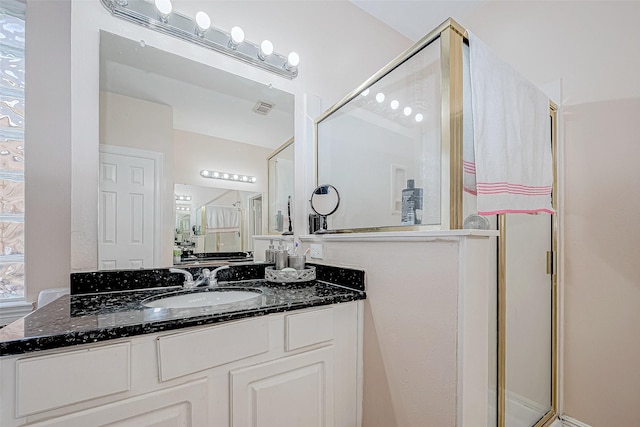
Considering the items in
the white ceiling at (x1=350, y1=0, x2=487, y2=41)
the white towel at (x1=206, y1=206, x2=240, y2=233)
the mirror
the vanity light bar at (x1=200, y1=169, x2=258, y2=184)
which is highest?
the white ceiling at (x1=350, y1=0, x2=487, y2=41)

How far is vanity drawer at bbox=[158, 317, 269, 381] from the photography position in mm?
801

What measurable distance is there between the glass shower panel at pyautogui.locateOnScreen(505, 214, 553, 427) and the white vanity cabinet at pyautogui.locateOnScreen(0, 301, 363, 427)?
71cm

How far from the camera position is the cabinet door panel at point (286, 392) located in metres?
0.93

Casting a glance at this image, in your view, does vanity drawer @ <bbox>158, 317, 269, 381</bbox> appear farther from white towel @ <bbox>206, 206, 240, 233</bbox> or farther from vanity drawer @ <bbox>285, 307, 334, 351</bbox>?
white towel @ <bbox>206, 206, 240, 233</bbox>

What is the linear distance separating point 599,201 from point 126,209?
2.27m

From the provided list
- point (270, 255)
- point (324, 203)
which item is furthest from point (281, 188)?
point (270, 255)

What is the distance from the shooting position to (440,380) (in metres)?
0.95

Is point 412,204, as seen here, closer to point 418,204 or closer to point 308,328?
point 418,204

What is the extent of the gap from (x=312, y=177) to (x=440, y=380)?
1170 mm

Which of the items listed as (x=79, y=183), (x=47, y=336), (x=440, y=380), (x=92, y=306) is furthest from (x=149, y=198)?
(x=440, y=380)

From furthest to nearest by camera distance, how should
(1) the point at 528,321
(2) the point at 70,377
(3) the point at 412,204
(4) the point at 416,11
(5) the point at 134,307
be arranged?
(4) the point at 416,11
(1) the point at 528,321
(3) the point at 412,204
(5) the point at 134,307
(2) the point at 70,377

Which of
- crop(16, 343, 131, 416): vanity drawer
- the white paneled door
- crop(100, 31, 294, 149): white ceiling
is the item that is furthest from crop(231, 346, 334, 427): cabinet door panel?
crop(100, 31, 294, 149): white ceiling

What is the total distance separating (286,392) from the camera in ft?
3.31

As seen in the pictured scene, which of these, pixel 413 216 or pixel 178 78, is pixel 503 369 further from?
pixel 178 78
